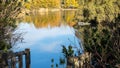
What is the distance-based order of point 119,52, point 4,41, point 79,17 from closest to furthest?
point 119,52 → point 4,41 → point 79,17

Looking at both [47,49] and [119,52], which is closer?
[119,52]

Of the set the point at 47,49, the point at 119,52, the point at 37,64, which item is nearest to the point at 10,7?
the point at 119,52

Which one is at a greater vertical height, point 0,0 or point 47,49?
point 0,0

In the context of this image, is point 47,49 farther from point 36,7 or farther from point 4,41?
point 36,7

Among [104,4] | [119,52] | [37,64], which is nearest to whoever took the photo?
[119,52]

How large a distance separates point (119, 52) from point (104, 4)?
70.8ft

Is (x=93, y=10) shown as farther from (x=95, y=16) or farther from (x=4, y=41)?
(x=4, y=41)

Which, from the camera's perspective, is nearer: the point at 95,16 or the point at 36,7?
the point at 95,16

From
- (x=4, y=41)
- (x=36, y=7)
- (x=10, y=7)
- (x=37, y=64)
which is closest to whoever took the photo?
(x=4, y=41)

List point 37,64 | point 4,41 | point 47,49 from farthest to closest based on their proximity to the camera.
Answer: point 47,49 → point 37,64 → point 4,41

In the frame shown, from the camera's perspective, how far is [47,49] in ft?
48.5

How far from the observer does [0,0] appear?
17.9 ft

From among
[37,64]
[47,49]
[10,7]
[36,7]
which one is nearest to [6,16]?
[10,7]

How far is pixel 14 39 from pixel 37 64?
5723 millimetres
